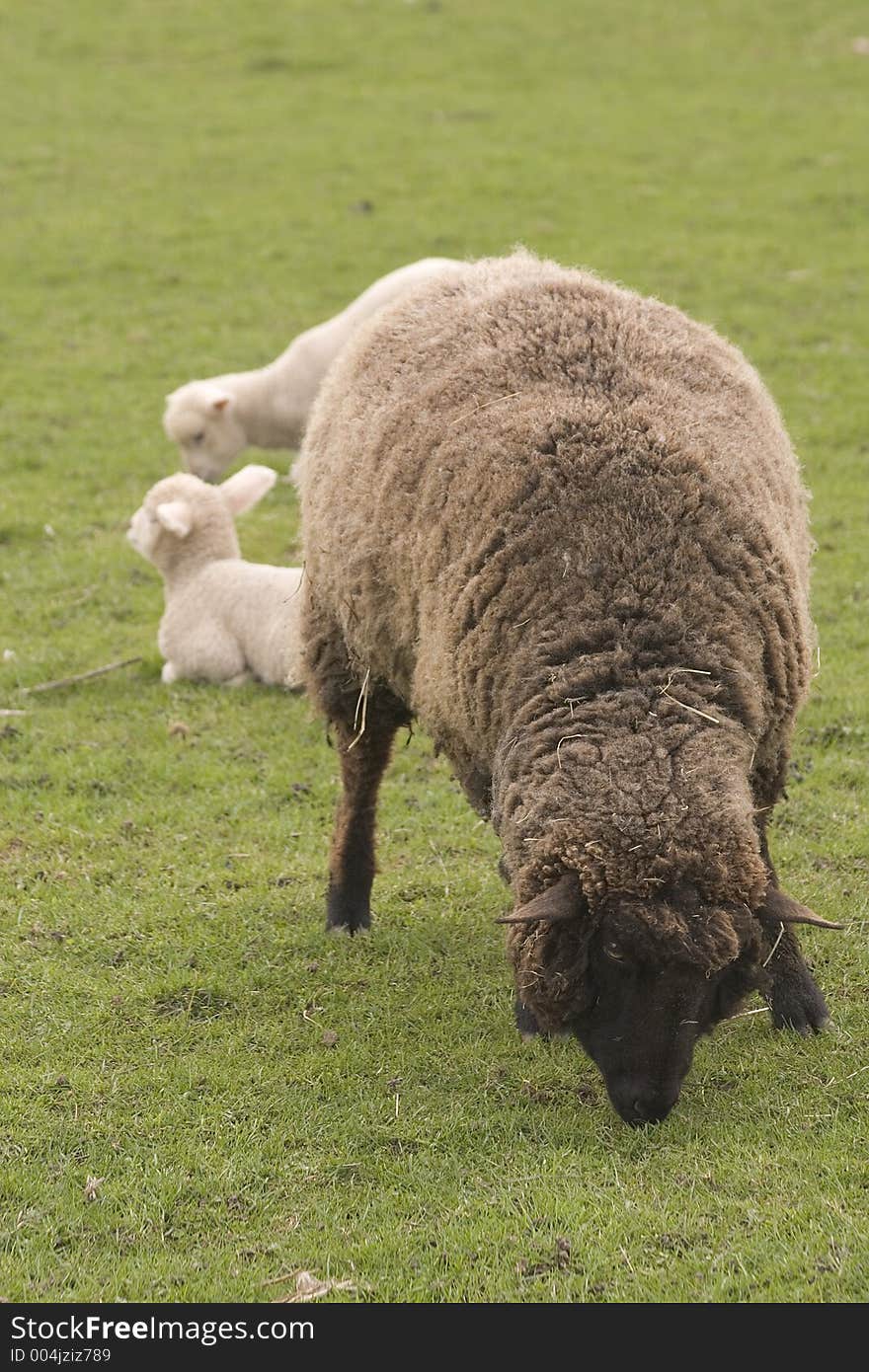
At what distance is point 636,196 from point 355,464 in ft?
41.2

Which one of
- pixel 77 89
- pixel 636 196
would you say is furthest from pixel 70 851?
pixel 77 89

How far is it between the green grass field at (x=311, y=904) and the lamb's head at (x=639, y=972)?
0.40 metres

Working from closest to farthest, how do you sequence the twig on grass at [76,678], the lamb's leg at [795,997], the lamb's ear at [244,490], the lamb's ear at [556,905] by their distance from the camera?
the lamb's ear at [556,905], the lamb's leg at [795,997], the twig on grass at [76,678], the lamb's ear at [244,490]

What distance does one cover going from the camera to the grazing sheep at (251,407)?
10.9 m

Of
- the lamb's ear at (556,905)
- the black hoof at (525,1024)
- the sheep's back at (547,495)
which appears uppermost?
the sheep's back at (547,495)

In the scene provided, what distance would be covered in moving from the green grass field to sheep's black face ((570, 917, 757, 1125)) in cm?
28

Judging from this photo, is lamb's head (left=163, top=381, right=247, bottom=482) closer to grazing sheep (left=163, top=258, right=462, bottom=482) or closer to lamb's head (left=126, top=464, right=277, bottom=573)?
grazing sheep (left=163, top=258, right=462, bottom=482)

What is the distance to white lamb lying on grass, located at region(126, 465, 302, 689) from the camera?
8.37m

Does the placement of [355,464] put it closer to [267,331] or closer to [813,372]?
[813,372]

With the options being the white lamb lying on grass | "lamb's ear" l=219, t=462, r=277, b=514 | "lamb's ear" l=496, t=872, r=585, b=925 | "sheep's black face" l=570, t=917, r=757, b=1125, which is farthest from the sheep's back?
"lamb's ear" l=219, t=462, r=277, b=514

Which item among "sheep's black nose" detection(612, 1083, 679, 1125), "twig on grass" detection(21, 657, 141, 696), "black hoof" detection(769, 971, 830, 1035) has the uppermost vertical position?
"sheep's black nose" detection(612, 1083, 679, 1125)

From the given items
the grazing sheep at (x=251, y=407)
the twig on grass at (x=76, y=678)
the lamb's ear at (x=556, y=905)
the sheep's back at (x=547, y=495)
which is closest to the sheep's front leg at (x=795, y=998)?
the sheep's back at (x=547, y=495)

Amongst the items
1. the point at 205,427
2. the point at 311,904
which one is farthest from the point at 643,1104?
the point at 205,427

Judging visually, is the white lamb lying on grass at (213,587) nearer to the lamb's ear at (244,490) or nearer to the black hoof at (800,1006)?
the lamb's ear at (244,490)
